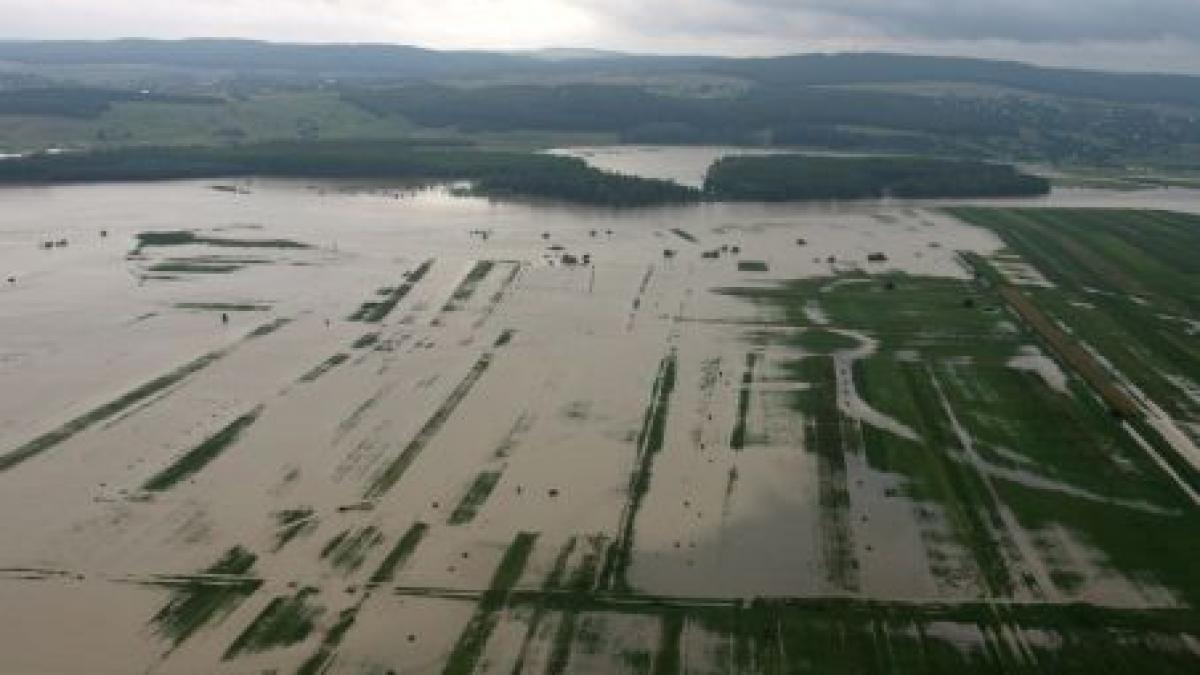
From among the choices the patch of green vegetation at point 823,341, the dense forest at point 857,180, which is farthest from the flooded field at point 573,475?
the dense forest at point 857,180

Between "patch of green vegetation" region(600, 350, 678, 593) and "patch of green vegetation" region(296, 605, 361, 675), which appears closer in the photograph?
"patch of green vegetation" region(296, 605, 361, 675)

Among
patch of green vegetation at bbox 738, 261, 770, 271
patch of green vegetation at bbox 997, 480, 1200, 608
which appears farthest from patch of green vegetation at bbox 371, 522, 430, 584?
patch of green vegetation at bbox 738, 261, 770, 271

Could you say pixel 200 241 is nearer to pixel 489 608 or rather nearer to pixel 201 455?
pixel 201 455

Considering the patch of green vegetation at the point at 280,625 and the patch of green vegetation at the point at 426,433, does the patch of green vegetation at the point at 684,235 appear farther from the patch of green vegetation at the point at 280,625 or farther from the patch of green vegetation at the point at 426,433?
the patch of green vegetation at the point at 280,625

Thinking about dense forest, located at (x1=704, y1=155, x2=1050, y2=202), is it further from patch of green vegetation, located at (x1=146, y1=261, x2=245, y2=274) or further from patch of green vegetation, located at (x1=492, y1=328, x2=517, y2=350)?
patch of green vegetation, located at (x1=492, y1=328, x2=517, y2=350)

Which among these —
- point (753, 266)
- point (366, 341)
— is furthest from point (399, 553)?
point (753, 266)

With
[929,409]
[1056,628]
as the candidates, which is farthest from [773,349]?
[1056,628]
